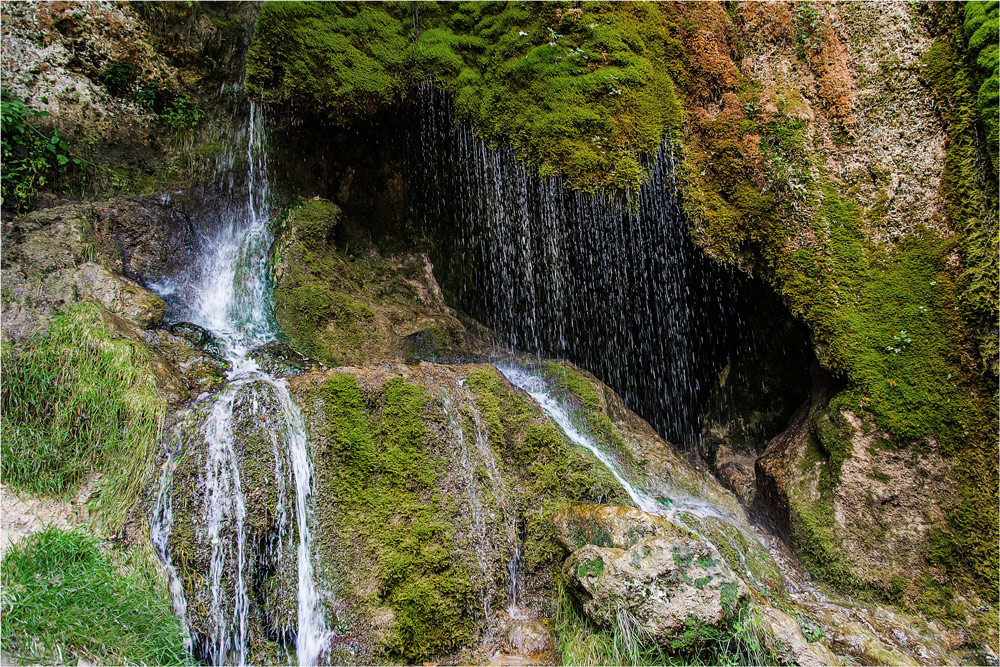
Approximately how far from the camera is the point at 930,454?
520cm

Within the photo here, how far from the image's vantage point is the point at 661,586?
3885 mm

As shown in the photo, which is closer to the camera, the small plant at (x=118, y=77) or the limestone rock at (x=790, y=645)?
the limestone rock at (x=790, y=645)

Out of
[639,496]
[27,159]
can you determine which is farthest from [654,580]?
[27,159]

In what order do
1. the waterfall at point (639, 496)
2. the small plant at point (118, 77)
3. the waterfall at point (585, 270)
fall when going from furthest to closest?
the small plant at point (118, 77) < the waterfall at point (585, 270) < the waterfall at point (639, 496)

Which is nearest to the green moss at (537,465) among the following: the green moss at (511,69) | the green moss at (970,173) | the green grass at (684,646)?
the green grass at (684,646)

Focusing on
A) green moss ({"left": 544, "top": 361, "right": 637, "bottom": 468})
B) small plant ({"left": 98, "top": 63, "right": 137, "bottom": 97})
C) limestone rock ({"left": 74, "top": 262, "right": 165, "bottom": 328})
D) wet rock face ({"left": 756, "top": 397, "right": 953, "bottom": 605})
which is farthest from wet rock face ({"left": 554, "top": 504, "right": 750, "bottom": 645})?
small plant ({"left": 98, "top": 63, "right": 137, "bottom": 97})

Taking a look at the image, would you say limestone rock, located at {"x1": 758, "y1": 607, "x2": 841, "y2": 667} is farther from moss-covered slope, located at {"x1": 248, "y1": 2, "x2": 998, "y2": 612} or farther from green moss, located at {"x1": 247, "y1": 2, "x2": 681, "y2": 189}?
green moss, located at {"x1": 247, "y1": 2, "x2": 681, "y2": 189}

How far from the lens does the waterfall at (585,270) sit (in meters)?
6.38

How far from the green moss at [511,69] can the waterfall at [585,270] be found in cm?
27

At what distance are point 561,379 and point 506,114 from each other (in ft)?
10.1

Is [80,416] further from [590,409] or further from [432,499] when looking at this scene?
[590,409]

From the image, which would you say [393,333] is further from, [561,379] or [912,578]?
[912,578]

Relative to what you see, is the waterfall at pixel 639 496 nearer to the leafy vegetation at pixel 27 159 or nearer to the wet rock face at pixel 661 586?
the wet rock face at pixel 661 586

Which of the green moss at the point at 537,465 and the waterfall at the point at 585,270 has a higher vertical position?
the waterfall at the point at 585,270
